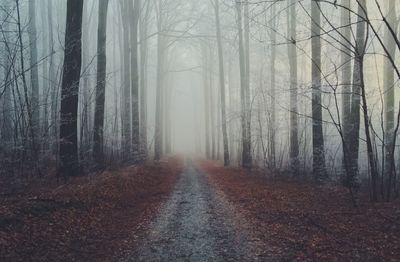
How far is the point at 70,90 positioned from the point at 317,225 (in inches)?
298

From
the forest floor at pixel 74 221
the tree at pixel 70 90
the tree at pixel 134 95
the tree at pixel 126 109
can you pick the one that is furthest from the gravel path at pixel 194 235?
the tree at pixel 134 95

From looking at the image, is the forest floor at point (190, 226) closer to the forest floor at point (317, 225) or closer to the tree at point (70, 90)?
the forest floor at point (317, 225)

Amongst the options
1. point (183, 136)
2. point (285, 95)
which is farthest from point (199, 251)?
point (183, 136)

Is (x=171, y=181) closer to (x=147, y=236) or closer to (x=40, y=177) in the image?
(x=40, y=177)

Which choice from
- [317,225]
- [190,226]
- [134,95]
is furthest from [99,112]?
[317,225]

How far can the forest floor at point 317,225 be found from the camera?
5.73 meters

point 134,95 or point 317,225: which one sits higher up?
point 134,95

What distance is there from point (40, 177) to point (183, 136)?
79618 millimetres

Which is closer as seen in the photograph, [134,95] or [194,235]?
[194,235]

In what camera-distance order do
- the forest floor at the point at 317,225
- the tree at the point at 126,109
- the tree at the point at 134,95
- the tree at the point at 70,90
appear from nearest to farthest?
the forest floor at the point at 317,225, the tree at the point at 70,90, the tree at the point at 126,109, the tree at the point at 134,95

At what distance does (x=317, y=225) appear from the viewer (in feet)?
23.4

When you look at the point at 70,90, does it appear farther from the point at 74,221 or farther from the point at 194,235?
the point at 194,235

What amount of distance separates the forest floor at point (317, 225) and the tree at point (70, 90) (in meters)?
4.71

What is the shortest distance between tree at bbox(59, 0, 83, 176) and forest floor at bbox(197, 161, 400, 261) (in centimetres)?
471
